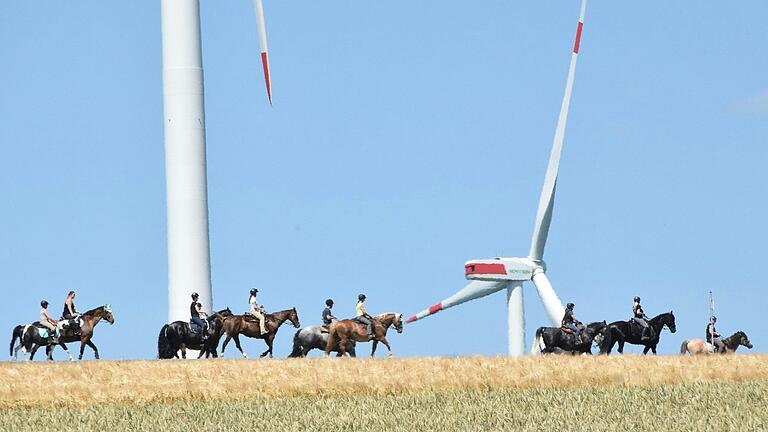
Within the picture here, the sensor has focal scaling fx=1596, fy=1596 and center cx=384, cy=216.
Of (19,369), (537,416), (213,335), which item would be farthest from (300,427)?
(213,335)

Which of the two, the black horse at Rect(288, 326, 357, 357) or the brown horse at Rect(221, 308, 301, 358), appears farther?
the black horse at Rect(288, 326, 357, 357)

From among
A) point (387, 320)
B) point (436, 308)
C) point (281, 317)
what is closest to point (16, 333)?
point (281, 317)

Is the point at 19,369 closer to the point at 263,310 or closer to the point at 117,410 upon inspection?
the point at 117,410

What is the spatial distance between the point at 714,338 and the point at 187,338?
23.2m

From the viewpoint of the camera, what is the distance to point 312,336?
68.8m

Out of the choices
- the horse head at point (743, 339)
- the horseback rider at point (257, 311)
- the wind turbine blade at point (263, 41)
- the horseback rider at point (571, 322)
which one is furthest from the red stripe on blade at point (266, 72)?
the horse head at point (743, 339)

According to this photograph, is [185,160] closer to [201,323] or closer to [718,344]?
[201,323]

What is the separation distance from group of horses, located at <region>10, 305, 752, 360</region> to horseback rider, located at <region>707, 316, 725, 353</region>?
0.30 meters

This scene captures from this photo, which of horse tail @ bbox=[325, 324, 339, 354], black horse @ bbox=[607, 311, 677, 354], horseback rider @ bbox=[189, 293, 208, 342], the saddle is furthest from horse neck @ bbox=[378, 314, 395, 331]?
black horse @ bbox=[607, 311, 677, 354]

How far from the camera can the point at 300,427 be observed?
36219 mm

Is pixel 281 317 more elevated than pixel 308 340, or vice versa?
pixel 281 317

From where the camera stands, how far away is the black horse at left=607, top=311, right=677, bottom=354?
→ 69.9 meters

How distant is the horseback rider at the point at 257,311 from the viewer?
67.2 meters

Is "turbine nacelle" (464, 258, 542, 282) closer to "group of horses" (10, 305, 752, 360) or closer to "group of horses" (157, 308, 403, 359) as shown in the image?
"group of horses" (10, 305, 752, 360)
